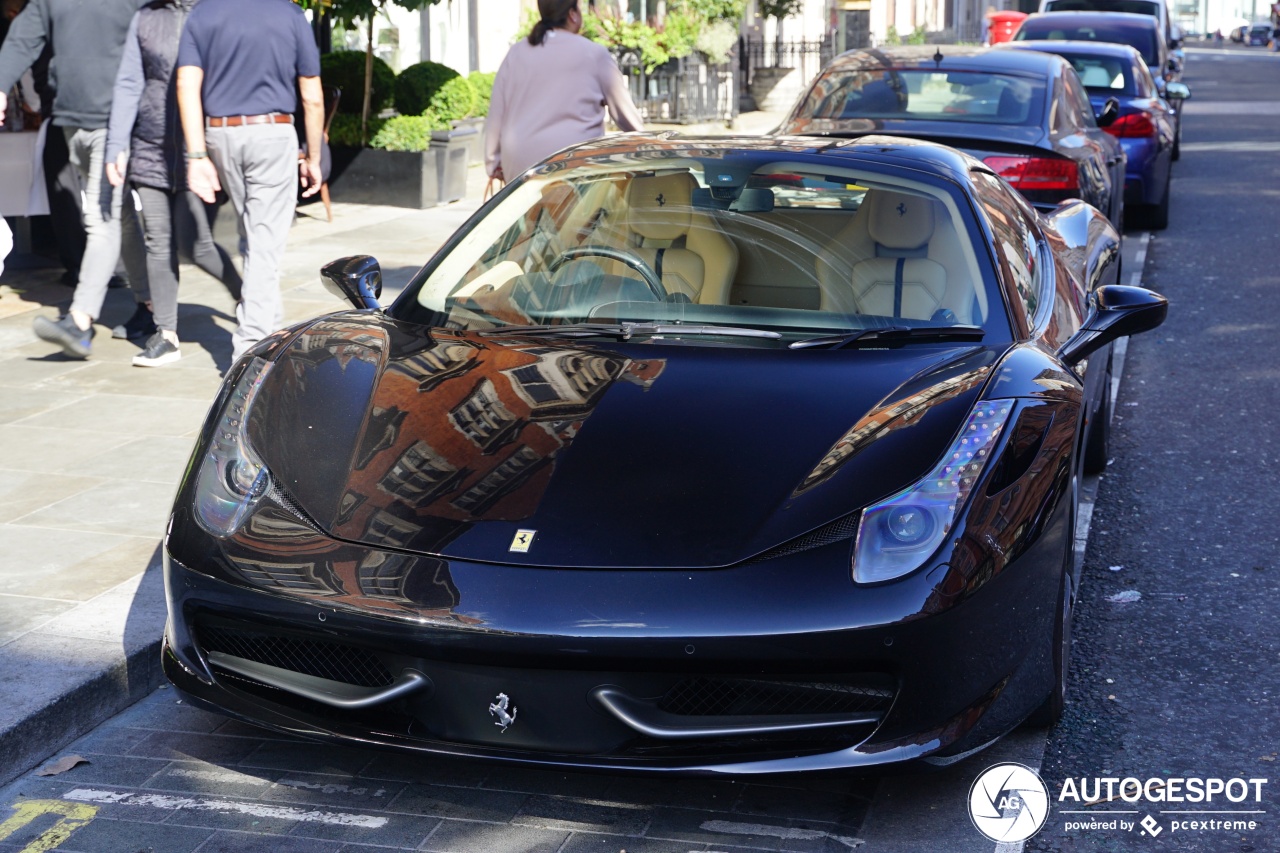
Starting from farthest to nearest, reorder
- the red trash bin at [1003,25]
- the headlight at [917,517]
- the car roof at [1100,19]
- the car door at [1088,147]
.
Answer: the red trash bin at [1003,25] < the car roof at [1100,19] < the car door at [1088,147] < the headlight at [917,517]

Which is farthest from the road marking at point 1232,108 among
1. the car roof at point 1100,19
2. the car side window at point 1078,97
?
the car side window at point 1078,97

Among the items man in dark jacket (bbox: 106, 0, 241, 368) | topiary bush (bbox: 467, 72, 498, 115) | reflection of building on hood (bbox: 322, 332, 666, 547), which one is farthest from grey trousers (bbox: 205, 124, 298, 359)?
topiary bush (bbox: 467, 72, 498, 115)

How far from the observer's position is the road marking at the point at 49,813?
125 inches

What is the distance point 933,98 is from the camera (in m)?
8.96

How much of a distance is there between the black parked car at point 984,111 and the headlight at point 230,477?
5295 millimetres

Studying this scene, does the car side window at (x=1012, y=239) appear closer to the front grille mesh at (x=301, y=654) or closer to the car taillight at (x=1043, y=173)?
the front grille mesh at (x=301, y=654)

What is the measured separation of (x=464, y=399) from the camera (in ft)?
11.8

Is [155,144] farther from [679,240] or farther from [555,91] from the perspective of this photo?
[679,240]

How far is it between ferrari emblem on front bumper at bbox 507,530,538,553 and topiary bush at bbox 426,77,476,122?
11.0m

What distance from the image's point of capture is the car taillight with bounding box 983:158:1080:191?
8320mm

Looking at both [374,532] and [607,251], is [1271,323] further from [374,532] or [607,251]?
[374,532]

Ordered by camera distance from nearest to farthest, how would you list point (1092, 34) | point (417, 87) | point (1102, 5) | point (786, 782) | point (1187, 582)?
point (786, 782)
point (1187, 582)
point (417, 87)
point (1092, 34)
point (1102, 5)

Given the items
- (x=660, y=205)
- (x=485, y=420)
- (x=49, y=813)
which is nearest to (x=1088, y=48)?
(x=660, y=205)

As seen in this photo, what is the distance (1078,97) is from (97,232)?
588 centimetres
